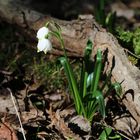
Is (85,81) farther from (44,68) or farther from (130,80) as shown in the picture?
(44,68)

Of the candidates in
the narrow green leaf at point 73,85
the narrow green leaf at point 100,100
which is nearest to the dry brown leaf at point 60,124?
the narrow green leaf at point 73,85

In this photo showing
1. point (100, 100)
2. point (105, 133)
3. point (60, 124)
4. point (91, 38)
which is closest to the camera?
point (100, 100)

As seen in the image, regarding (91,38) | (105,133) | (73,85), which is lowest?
(105,133)

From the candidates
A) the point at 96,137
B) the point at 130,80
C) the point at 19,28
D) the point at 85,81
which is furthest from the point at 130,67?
the point at 19,28

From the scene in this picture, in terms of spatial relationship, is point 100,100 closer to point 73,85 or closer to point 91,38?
point 73,85

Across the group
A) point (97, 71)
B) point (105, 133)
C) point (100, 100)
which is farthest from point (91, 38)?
point (105, 133)

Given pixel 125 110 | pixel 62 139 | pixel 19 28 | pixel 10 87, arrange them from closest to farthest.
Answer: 1. pixel 62 139
2. pixel 125 110
3. pixel 10 87
4. pixel 19 28

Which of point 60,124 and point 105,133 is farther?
point 60,124

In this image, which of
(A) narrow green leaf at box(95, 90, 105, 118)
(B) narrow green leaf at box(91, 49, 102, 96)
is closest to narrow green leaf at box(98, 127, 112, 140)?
(A) narrow green leaf at box(95, 90, 105, 118)

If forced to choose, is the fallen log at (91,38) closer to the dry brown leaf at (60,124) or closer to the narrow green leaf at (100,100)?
the narrow green leaf at (100,100)
